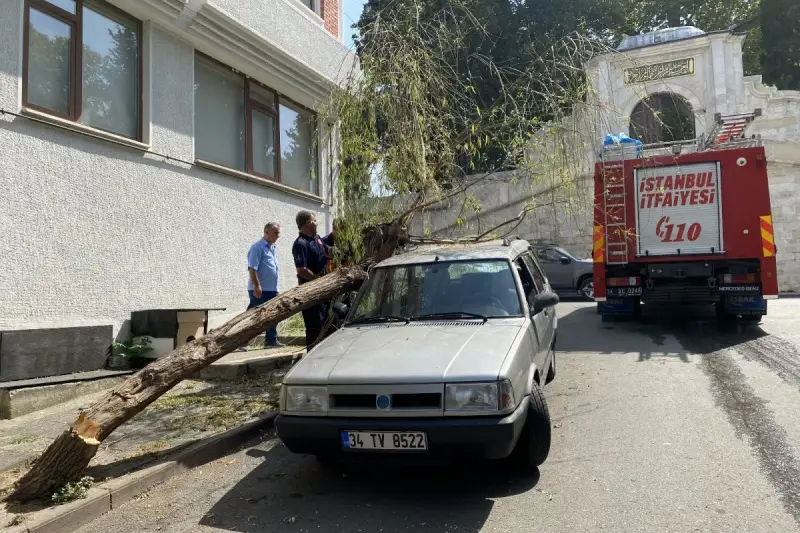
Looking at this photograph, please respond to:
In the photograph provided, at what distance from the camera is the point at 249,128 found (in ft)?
31.6

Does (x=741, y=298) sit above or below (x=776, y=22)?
below

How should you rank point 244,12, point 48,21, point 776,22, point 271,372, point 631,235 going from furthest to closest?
point 776,22
point 631,235
point 244,12
point 271,372
point 48,21

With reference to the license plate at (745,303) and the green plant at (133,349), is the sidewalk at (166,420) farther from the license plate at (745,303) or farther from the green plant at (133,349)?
the license plate at (745,303)

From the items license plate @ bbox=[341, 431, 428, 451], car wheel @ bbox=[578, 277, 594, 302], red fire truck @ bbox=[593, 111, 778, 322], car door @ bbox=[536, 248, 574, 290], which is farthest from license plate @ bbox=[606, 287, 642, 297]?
license plate @ bbox=[341, 431, 428, 451]

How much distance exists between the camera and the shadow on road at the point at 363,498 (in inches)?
129

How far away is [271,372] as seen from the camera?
7098 millimetres

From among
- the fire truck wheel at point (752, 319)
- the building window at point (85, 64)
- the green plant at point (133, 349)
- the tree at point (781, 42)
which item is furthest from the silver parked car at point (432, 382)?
the tree at point (781, 42)

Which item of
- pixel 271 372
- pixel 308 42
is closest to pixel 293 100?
pixel 308 42

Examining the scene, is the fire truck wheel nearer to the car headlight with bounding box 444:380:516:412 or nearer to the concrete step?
the car headlight with bounding box 444:380:516:412

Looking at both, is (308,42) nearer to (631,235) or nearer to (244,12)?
(244,12)

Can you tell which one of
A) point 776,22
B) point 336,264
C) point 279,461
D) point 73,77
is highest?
point 776,22

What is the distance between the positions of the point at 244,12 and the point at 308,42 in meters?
1.95

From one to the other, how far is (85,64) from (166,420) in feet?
14.7

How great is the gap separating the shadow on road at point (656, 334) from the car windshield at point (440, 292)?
3805 millimetres
